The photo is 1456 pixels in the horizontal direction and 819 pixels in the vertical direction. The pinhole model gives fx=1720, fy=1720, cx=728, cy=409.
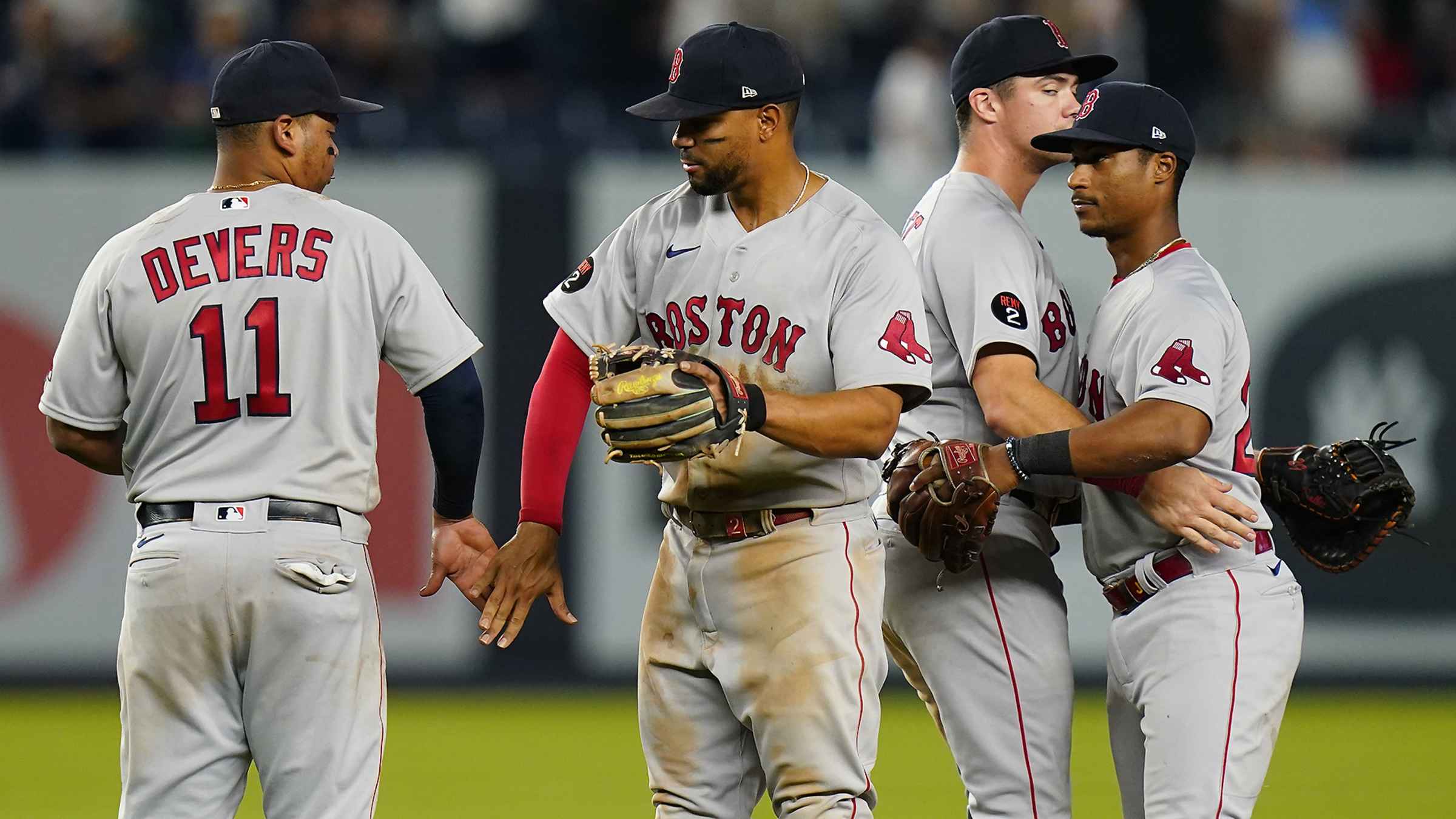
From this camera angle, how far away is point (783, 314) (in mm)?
4309

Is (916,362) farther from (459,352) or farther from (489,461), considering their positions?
(489,461)

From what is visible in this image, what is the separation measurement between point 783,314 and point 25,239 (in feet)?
22.8

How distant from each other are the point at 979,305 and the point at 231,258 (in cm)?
191

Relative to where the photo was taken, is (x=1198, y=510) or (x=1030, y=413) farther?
(x=1030, y=413)

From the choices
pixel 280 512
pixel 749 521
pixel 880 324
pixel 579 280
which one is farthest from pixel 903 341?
pixel 280 512

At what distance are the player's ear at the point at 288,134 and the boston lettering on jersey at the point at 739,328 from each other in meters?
1.03

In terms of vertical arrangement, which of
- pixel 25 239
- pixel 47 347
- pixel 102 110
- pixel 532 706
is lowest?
pixel 532 706

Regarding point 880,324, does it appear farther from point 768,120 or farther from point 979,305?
point 768,120

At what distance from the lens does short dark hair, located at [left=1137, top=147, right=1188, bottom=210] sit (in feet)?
14.9

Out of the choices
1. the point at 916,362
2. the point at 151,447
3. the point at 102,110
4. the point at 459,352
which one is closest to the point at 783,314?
the point at 916,362

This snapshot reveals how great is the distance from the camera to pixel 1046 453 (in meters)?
4.37

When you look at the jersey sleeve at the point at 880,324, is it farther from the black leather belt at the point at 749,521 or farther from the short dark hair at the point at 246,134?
the short dark hair at the point at 246,134

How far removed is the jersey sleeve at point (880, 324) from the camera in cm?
418

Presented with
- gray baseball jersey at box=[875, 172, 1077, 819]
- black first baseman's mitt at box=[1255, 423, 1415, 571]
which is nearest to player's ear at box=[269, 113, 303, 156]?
gray baseball jersey at box=[875, 172, 1077, 819]
